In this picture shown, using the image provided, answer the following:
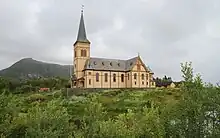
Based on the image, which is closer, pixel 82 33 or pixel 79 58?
pixel 79 58

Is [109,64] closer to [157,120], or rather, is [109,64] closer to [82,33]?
[82,33]

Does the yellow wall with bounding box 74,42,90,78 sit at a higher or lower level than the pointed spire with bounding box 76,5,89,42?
lower

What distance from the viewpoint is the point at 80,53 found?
85.9m

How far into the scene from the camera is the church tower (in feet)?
280

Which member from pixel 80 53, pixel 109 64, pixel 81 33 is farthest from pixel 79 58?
pixel 81 33

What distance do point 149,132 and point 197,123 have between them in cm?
312

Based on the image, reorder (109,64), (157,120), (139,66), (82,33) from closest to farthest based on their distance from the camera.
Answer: (157,120) < (109,64) < (139,66) < (82,33)

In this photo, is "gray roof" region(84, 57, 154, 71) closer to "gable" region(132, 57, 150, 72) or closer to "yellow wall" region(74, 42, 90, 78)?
"gable" region(132, 57, 150, 72)

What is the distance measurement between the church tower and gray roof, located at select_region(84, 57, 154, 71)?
1729 millimetres

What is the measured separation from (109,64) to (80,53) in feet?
27.3

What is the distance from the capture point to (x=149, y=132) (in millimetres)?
19328

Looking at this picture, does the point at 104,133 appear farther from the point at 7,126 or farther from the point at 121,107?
the point at 121,107

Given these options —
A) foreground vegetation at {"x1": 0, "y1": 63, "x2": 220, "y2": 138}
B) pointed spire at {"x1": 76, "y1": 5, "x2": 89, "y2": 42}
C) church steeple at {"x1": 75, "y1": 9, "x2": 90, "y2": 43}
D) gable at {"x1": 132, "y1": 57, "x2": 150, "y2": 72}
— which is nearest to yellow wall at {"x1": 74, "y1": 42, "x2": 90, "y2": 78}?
church steeple at {"x1": 75, "y1": 9, "x2": 90, "y2": 43}

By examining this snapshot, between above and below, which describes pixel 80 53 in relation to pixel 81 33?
below
